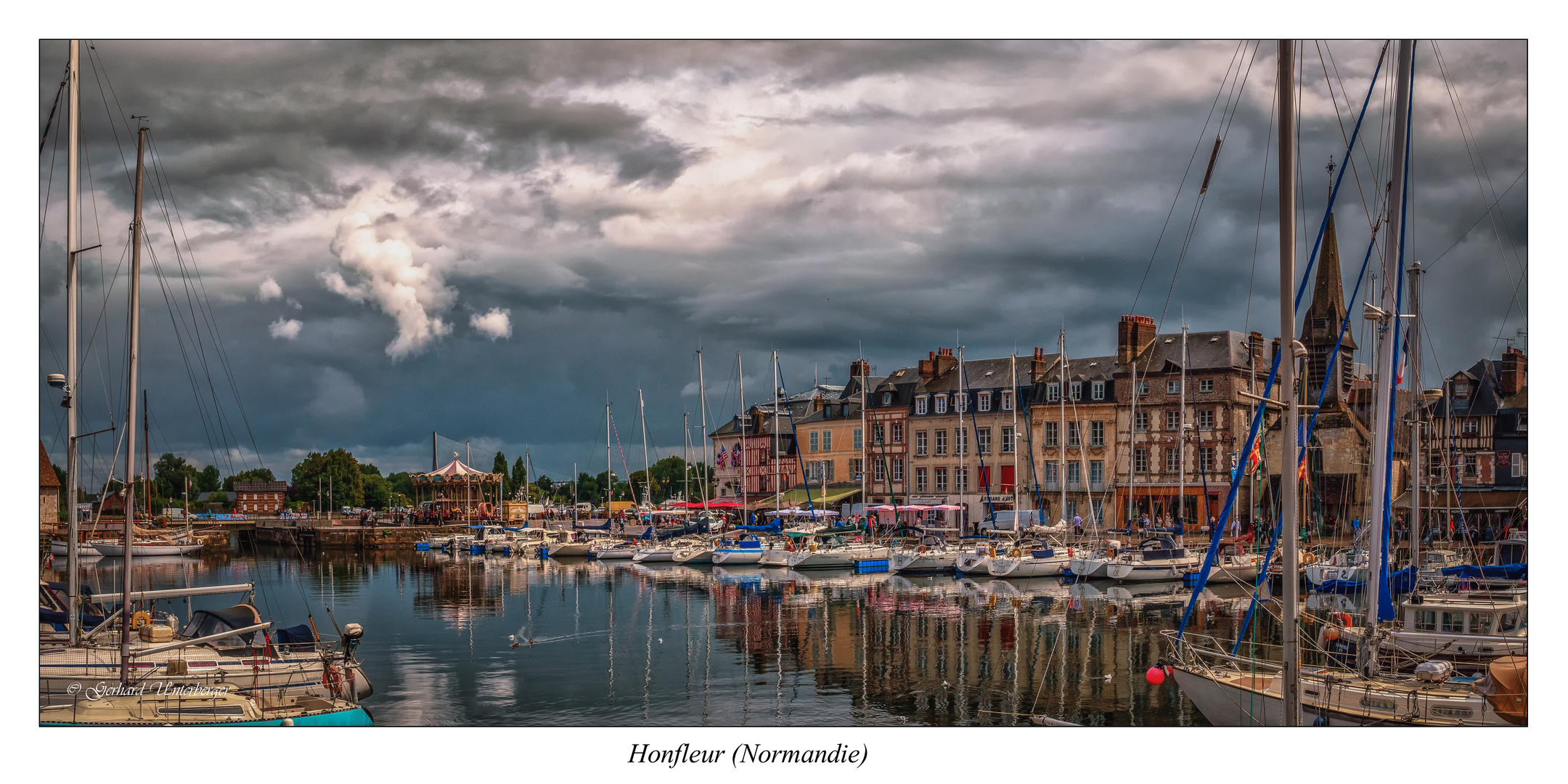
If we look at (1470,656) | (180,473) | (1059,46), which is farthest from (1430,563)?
(180,473)

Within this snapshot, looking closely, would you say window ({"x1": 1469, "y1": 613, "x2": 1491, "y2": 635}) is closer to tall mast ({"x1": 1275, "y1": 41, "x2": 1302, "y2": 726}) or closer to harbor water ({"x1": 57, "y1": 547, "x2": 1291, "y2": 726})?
harbor water ({"x1": 57, "y1": 547, "x2": 1291, "y2": 726})

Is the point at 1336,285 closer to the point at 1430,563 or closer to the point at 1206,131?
the point at 1430,563

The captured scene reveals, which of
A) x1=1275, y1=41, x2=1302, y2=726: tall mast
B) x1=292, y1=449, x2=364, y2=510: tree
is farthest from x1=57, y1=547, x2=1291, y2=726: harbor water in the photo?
x1=292, y1=449, x2=364, y2=510: tree

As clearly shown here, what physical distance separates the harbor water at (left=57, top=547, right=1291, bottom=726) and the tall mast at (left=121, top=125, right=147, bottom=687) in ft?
15.2

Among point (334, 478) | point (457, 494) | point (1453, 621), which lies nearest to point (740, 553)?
point (1453, 621)

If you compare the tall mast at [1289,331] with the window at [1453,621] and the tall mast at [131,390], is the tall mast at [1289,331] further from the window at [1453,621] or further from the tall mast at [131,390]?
the tall mast at [131,390]

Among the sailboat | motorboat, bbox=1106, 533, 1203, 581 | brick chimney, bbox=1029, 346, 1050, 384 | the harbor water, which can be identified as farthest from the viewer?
brick chimney, bbox=1029, 346, 1050, 384

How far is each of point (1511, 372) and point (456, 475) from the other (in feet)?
236

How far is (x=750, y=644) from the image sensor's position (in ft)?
77.2

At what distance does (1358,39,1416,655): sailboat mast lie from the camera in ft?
39.7

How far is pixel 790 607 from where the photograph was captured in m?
30.1

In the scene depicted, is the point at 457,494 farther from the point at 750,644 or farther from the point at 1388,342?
the point at 1388,342

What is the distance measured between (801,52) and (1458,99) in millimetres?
7151

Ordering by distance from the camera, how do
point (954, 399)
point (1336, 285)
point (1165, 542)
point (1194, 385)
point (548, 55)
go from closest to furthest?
point (548, 55)
point (1165, 542)
point (1336, 285)
point (1194, 385)
point (954, 399)
